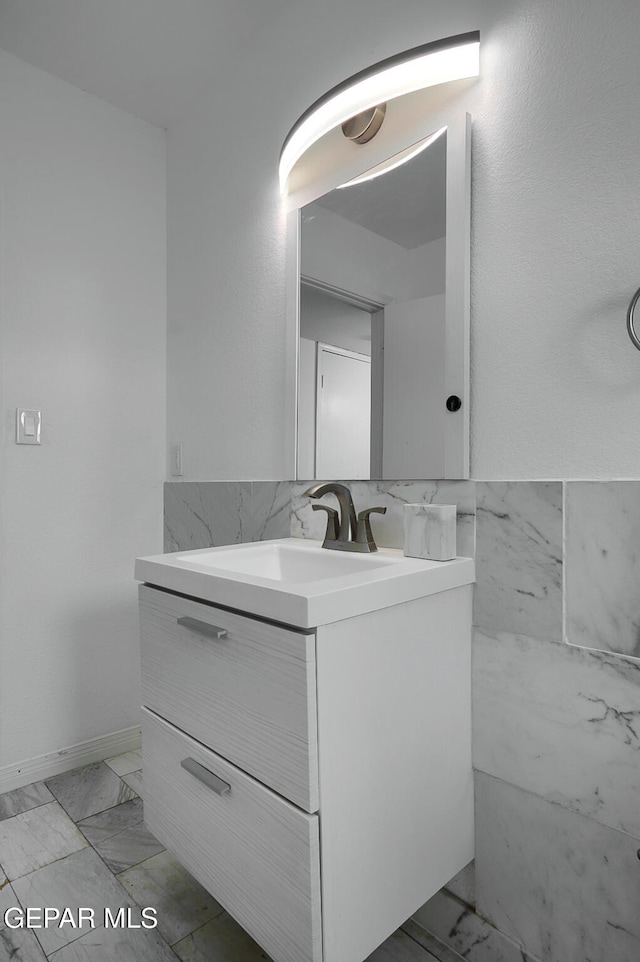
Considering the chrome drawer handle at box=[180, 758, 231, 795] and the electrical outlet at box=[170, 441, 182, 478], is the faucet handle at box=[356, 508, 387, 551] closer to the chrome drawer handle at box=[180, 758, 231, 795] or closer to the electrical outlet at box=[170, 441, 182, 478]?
the chrome drawer handle at box=[180, 758, 231, 795]

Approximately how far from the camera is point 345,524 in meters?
1.32

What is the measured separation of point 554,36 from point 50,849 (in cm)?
220

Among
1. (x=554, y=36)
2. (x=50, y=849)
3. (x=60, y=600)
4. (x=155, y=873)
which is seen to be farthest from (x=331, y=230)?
(x=50, y=849)

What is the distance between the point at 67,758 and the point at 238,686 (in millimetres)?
1292

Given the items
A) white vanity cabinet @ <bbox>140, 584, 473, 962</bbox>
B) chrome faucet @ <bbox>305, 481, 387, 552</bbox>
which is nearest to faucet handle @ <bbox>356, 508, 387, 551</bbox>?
chrome faucet @ <bbox>305, 481, 387, 552</bbox>

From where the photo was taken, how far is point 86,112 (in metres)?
1.92

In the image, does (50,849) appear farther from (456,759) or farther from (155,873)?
(456,759)

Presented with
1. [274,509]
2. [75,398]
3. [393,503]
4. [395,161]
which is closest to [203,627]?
[393,503]

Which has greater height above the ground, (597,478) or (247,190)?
(247,190)

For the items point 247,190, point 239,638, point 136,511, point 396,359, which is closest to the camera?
point 239,638

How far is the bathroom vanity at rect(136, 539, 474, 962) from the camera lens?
846 mm

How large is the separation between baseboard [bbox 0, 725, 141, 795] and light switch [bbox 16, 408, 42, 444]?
1.05 metres

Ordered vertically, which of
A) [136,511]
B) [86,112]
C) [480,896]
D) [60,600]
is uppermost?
[86,112]

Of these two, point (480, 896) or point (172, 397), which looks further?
point (172, 397)
